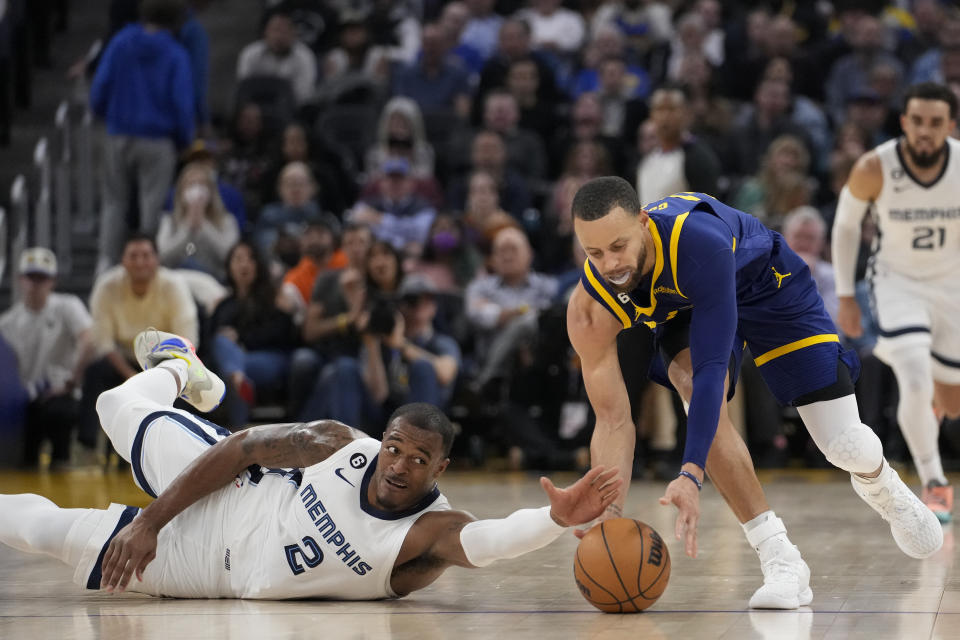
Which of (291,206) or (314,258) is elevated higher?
(291,206)

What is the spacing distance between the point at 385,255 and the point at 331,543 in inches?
234

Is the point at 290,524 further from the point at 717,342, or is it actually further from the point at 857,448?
the point at 857,448

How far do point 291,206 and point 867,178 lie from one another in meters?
6.02

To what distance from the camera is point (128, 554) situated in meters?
5.16

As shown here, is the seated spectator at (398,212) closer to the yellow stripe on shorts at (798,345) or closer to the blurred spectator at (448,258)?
the blurred spectator at (448,258)

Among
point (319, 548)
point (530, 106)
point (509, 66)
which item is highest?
point (509, 66)

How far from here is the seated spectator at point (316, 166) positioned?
42.3 feet

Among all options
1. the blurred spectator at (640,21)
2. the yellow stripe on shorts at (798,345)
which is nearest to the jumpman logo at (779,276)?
the yellow stripe on shorts at (798,345)

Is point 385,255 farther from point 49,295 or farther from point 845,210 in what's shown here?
point 845,210

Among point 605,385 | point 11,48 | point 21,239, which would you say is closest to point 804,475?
point 605,385

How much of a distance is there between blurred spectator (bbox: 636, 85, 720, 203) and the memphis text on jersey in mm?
5711

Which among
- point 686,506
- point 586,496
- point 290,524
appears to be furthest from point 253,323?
point 686,506

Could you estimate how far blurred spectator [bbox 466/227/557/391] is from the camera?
36.3 ft

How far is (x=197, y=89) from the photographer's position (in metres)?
13.1
